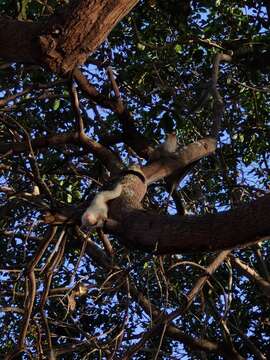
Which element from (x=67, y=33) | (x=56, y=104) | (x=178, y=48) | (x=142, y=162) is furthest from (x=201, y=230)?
(x=178, y=48)

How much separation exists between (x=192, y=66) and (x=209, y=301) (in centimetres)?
192

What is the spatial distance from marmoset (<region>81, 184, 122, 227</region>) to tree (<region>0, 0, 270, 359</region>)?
0.10 meters

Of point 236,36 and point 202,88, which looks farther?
point 236,36

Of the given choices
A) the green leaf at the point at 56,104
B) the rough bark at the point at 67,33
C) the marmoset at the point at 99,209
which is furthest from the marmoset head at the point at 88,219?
the green leaf at the point at 56,104

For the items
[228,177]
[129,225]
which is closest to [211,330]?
[228,177]

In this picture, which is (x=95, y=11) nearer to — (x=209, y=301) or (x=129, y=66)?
(x=129, y=66)

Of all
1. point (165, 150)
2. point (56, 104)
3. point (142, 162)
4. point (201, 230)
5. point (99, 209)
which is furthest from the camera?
point (56, 104)

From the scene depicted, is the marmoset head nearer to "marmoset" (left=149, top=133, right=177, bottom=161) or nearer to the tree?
the tree

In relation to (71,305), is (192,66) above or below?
above

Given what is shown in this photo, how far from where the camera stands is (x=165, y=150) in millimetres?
3459

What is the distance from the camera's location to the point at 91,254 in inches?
169

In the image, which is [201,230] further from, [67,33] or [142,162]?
[142,162]

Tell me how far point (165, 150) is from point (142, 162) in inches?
25.9

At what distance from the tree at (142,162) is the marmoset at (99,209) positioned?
0.10 meters
